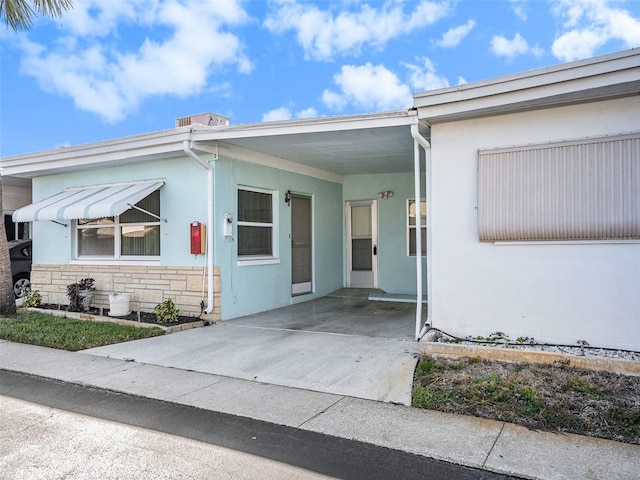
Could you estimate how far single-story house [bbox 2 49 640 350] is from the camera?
17.2 feet

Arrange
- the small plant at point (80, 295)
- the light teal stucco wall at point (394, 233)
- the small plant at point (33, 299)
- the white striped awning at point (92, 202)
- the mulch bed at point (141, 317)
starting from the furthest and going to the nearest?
the light teal stucco wall at point (394, 233) < the small plant at point (33, 299) < the small plant at point (80, 295) < the mulch bed at point (141, 317) < the white striped awning at point (92, 202)

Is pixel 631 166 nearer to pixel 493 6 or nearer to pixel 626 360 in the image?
pixel 626 360

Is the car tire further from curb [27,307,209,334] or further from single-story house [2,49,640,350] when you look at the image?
curb [27,307,209,334]

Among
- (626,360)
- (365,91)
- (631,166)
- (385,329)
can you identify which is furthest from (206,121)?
(365,91)

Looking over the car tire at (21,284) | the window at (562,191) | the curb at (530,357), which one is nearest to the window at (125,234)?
the car tire at (21,284)

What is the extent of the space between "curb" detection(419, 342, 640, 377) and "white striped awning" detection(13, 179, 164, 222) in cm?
560

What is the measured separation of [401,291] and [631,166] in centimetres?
633

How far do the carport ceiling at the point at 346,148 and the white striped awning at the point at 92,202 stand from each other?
6.22 feet

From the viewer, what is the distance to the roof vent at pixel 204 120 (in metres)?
9.04

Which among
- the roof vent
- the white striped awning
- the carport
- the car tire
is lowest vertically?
the carport

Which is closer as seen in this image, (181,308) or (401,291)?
(181,308)

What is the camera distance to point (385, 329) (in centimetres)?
734

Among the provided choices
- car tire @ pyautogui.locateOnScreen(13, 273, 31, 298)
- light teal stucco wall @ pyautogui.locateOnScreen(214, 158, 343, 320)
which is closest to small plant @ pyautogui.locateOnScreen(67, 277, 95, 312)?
light teal stucco wall @ pyautogui.locateOnScreen(214, 158, 343, 320)

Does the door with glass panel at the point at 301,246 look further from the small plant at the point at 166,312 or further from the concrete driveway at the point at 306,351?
the small plant at the point at 166,312
